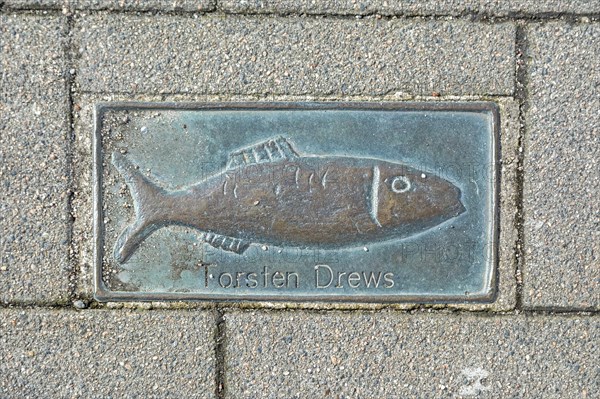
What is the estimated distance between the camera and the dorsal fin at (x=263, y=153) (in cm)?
185

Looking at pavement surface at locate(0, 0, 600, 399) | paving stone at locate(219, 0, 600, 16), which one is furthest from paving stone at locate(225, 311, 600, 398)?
paving stone at locate(219, 0, 600, 16)

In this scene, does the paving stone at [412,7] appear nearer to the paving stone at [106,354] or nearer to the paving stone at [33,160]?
the paving stone at [33,160]

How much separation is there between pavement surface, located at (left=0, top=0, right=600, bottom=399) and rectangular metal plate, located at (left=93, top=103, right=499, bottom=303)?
6cm

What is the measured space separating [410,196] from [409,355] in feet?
1.74

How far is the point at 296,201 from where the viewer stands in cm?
184

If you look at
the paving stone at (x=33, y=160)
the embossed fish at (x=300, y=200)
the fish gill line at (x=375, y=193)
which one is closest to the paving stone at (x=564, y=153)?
the embossed fish at (x=300, y=200)

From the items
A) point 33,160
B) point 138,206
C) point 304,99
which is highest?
point 304,99

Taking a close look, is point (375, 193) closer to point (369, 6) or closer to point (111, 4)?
point (369, 6)

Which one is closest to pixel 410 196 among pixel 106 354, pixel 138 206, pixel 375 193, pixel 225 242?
pixel 375 193

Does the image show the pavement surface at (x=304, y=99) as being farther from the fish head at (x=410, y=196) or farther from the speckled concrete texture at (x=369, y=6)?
the fish head at (x=410, y=196)

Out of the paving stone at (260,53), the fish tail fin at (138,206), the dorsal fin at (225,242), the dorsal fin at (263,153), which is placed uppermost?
the paving stone at (260,53)

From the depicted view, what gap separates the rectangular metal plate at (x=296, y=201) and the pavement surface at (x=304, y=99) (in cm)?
6

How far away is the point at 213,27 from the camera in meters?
1.89

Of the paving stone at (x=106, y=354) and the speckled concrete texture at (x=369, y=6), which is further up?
the speckled concrete texture at (x=369, y=6)
